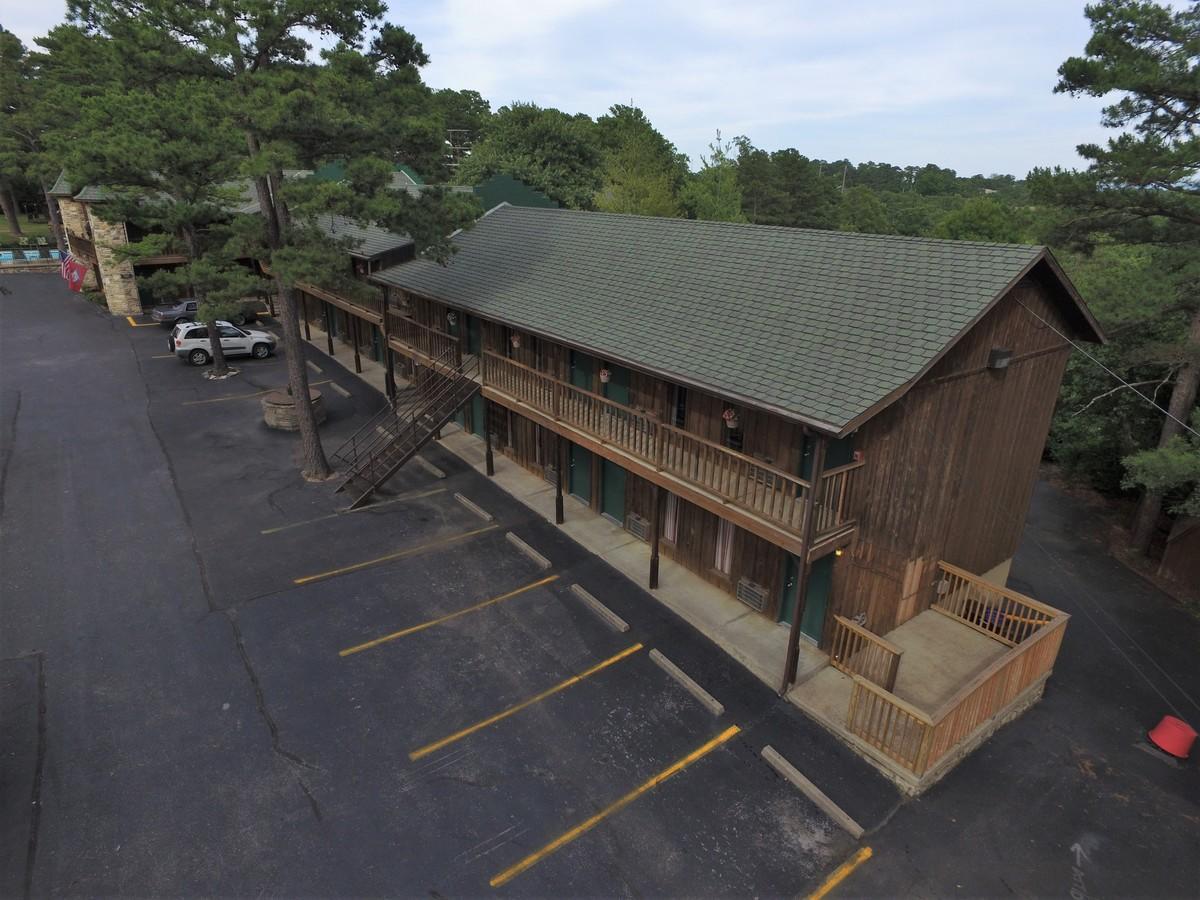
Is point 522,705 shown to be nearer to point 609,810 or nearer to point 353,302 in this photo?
point 609,810

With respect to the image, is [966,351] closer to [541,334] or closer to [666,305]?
[666,305]

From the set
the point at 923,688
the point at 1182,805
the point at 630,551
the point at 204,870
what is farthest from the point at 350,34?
the point at 1182,805

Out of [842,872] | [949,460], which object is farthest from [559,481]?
[842,872]

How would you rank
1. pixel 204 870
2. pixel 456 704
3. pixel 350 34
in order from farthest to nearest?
1. pixel 350 34
2. pixel 456 704
3. pixel 204 870

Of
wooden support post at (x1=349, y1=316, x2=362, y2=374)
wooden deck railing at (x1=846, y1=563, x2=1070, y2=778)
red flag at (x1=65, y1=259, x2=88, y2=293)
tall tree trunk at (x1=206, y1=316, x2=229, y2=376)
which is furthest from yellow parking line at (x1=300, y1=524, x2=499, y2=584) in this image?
red flag at (x1=65, y1=259, x2=88, y2=293)

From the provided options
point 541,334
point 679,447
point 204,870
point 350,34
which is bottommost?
point 204,870

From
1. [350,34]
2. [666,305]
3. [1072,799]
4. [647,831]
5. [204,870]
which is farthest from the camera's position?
[350,34]

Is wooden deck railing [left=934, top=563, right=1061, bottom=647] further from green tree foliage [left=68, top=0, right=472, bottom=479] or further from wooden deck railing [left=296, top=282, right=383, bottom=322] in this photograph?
wooden deck railing [left=296, top=282, right=383, bottom=322]
